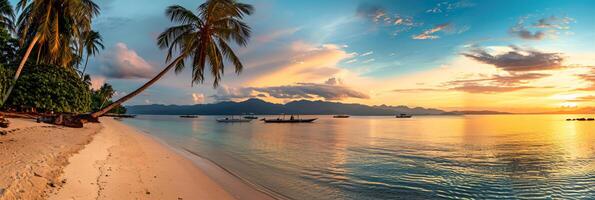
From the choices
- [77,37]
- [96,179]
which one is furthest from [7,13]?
[96,179]

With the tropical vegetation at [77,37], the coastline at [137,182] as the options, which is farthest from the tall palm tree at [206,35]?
the coastline at [137,182]

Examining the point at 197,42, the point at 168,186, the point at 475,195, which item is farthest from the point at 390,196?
the point at 197,42

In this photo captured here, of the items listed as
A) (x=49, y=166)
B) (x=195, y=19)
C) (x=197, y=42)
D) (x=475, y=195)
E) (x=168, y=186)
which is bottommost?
(x=475, y=195)

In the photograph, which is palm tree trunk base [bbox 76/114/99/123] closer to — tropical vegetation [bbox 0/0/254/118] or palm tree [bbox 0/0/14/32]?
tropical vegetation [bbox 0/0/254/118]

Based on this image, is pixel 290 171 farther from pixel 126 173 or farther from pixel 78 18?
pixel 78 18

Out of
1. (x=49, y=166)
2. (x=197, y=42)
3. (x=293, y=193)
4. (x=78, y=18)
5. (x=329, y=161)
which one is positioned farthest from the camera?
(x=197, y=42)

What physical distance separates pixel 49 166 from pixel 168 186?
9.29ft

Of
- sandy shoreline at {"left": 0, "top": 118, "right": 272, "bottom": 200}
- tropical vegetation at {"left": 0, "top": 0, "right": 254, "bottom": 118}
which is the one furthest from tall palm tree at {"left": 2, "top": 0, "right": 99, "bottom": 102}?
sandy shoreline at {"left": 0, "top": 118, "right": 272, "bottom": 200}

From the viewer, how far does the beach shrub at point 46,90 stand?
1959 centimetres

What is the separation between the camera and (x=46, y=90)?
19703mm

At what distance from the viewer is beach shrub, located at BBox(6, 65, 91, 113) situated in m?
19.6

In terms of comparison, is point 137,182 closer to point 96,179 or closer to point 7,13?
point 96,179

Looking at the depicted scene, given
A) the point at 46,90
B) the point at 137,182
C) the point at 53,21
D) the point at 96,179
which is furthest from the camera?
the point at 53,21

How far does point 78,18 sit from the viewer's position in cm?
2211
